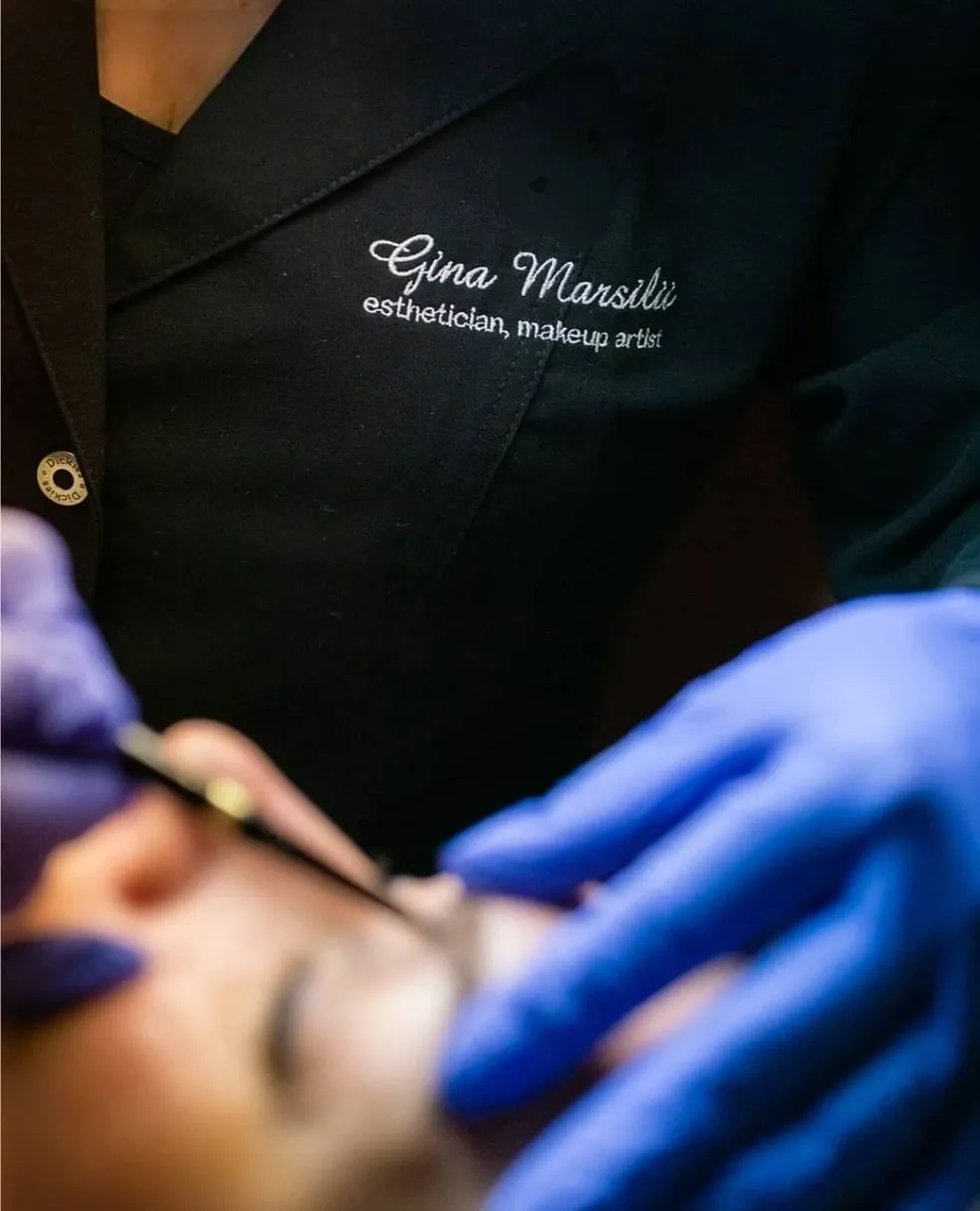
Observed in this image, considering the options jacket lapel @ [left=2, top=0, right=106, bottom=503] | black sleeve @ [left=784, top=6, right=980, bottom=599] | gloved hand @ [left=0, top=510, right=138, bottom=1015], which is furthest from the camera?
black sleeve @ [left=784, top=6, right=980, bottom=599]

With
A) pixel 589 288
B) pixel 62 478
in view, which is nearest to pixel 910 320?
pixel 589 288

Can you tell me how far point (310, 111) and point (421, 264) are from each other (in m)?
0.08

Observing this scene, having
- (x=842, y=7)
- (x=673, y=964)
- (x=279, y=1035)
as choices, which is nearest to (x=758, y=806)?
(x=673, y=964)

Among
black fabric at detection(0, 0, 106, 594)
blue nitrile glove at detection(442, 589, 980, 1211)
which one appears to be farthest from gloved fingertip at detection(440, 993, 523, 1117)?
black fabric at detection(0, 0, 106, 594)

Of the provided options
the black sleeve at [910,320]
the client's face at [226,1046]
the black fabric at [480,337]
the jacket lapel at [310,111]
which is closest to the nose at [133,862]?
the client's face at [226,1046]

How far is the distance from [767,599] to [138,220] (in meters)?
0.42

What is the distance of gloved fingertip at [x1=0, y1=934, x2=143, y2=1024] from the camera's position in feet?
1.05

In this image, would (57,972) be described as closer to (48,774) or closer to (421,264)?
(48,774)

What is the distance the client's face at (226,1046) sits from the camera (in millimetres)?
325

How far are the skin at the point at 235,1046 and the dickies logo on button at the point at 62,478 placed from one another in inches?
6.5

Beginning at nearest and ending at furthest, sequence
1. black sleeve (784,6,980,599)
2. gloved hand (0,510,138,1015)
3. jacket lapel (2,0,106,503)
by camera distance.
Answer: gloved hand (0,510,138,1015) → jacket lapel (2,0,106,503) → black sleeve (784,6,980,599)

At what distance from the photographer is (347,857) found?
39 cm

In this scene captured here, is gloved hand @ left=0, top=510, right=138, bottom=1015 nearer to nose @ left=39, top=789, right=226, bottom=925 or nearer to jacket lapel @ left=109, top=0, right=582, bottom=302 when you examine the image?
nose @ left=39, top=789, right=226, bottom=925

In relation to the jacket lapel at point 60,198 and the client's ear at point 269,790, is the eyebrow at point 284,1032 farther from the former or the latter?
the jacket lapel at point 60,198
